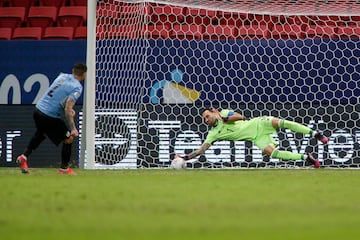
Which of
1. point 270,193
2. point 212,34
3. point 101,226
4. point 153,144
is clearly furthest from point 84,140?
point 101,226

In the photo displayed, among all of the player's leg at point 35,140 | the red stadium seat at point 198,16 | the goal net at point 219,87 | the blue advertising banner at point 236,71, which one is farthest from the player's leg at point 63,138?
the red stadium seat at point 198,16

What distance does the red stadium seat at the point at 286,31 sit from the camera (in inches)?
595

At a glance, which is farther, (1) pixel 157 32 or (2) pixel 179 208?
(1) pixel 157 32

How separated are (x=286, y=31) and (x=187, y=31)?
1.62m

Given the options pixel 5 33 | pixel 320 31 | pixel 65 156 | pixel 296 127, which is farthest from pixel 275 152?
pixel 5 33

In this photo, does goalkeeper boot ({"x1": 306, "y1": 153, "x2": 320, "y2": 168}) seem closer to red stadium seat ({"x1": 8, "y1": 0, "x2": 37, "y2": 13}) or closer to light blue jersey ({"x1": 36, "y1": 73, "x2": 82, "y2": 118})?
light blue jersey ({"x1": 36, "y1": 73, "x2": 82, "y2": 118})

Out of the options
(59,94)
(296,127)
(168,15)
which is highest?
(168,15)

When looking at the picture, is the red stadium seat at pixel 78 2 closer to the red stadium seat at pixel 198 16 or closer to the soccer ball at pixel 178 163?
the red stadium seat at pixel 198 16

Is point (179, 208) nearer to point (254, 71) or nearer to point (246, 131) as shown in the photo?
point (246, 131)

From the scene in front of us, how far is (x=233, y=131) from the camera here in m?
13.5

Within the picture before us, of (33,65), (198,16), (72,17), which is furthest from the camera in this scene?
(72,17)

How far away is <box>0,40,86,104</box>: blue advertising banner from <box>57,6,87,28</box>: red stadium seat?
90.6 inches

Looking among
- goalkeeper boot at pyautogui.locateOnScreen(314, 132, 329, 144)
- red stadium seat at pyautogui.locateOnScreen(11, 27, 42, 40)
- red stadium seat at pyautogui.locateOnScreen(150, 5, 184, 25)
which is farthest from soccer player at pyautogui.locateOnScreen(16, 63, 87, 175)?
red stadium seat at pyautogui.locateOnScreen(11, 27, 42, 40)

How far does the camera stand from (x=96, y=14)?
1388 centimetres
